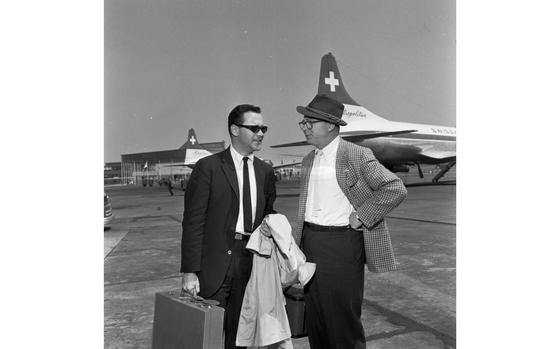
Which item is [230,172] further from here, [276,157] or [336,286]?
[336,286]

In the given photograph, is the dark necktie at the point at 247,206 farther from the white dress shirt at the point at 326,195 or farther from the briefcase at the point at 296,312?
the briefcase at the point at 296,312

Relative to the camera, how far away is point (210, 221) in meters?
2.28

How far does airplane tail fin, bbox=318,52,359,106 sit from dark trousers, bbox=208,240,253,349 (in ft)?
3.35

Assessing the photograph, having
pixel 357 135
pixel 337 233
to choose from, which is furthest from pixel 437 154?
pixel 337 233

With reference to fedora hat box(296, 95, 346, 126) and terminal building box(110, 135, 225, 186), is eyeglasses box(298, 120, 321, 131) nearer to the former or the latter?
fedora hat box(296, 95, 346, 126)

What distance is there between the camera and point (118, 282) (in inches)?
151

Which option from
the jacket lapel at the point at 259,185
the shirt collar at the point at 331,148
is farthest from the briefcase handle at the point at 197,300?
the shirt collar at the point at 331,148

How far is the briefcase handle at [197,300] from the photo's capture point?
2.11 meters

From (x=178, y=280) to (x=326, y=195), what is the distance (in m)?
2.40

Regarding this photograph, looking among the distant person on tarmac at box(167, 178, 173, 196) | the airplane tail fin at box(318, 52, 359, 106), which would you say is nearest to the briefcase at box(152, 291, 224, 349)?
the distant person on tarmac at box(167, 178, 173, 196)

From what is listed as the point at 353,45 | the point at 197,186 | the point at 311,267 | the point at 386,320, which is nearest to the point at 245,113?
the point at 197,186

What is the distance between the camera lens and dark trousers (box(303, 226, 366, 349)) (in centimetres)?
237
